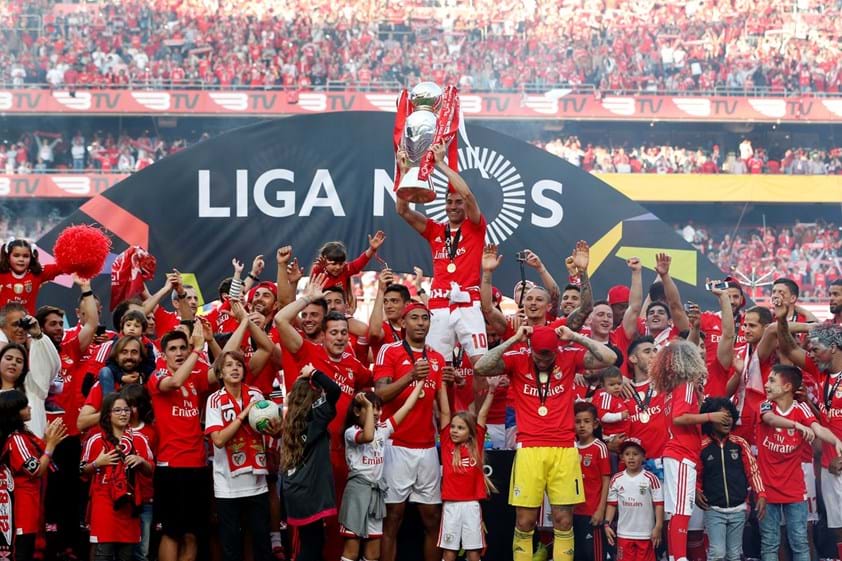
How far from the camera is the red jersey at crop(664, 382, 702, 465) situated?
7.72m

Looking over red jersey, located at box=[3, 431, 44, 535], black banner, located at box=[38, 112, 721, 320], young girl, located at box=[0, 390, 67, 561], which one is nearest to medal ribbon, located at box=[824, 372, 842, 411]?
black banner, located at box=[38, 112, 721, 320]

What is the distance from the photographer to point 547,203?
10.8m

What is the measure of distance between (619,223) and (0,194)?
2041 cm

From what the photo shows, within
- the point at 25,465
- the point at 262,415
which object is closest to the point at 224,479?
the point at 262,415

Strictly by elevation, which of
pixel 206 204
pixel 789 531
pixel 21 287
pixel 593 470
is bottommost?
pixel 789 531

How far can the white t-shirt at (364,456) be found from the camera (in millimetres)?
7176

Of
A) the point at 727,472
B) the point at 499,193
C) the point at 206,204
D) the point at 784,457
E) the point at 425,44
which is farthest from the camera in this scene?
the point at 425,44

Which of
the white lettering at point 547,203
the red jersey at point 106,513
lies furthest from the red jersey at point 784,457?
the red jersey at point 106,513

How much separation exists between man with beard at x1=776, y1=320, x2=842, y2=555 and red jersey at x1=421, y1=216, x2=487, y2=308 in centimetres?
218

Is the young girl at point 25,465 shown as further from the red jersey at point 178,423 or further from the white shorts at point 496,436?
the white shorts at point 496,436

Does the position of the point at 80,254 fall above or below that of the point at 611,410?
above

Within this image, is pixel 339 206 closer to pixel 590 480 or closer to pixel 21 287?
pixel 21 287

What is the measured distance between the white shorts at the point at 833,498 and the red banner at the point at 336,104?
67.8 feet

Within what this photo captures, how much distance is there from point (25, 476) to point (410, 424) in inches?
96.3
